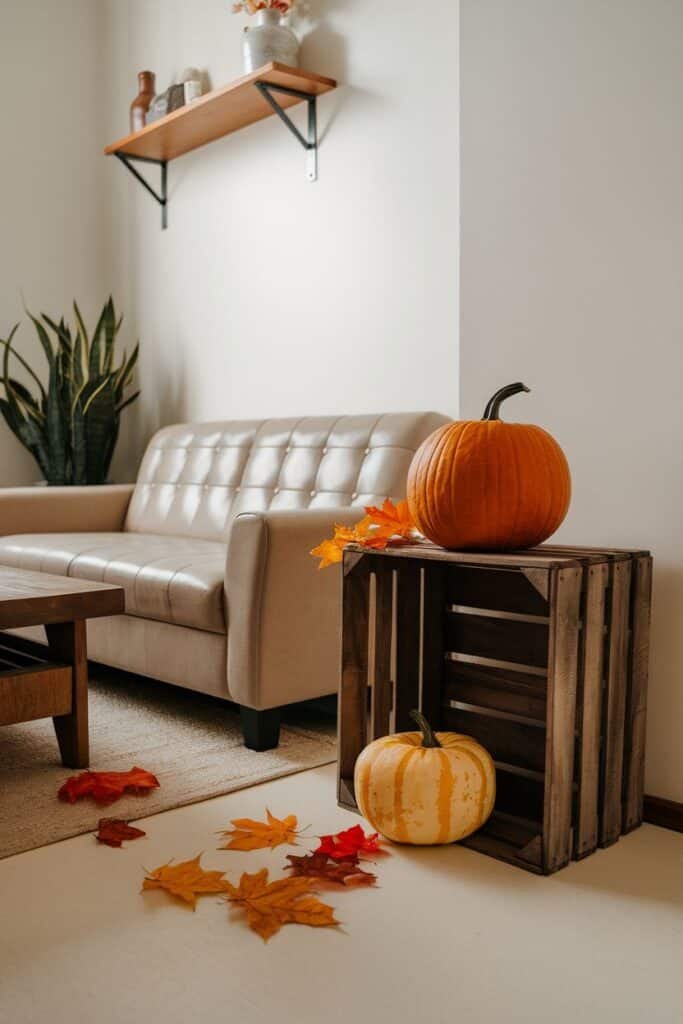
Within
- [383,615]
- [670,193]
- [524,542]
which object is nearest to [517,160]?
[670,193]

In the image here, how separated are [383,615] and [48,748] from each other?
91cm

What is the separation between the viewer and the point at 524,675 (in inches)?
72.8

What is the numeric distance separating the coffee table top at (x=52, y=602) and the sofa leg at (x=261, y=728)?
1.35 ft

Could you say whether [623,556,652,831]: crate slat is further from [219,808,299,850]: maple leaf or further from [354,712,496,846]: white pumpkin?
[219,808,299,850]: maple leaf

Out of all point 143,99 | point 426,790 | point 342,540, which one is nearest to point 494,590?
point 342,540

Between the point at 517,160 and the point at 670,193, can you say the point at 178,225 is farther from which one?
the point at 670,193

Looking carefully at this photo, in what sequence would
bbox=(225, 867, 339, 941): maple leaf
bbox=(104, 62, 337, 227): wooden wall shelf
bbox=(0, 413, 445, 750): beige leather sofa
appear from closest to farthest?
bbox=(225, 867, 339, 941): maple leaf, bbox=(0, 413, 445, 750): beige leather sofa, bbox=(104, 62, 337, 227): wooden wall shelf

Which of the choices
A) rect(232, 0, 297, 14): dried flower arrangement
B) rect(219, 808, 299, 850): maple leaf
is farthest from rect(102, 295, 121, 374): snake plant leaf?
rect(219, 808, 299, 850): maple leaf

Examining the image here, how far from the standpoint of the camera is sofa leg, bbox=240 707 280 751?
225 cm

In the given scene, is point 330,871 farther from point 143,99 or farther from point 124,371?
point 143,99

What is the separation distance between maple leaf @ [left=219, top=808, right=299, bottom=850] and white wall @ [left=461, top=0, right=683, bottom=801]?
707mm

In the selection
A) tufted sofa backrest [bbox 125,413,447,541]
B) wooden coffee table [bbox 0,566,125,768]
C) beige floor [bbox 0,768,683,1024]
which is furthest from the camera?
tufted sofa backrest [bbox 125,413,447,541]

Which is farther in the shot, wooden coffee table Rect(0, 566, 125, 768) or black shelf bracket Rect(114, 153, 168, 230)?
black shelf bracket Rect(114, 153, 168, 230)

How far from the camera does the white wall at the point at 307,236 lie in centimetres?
298
